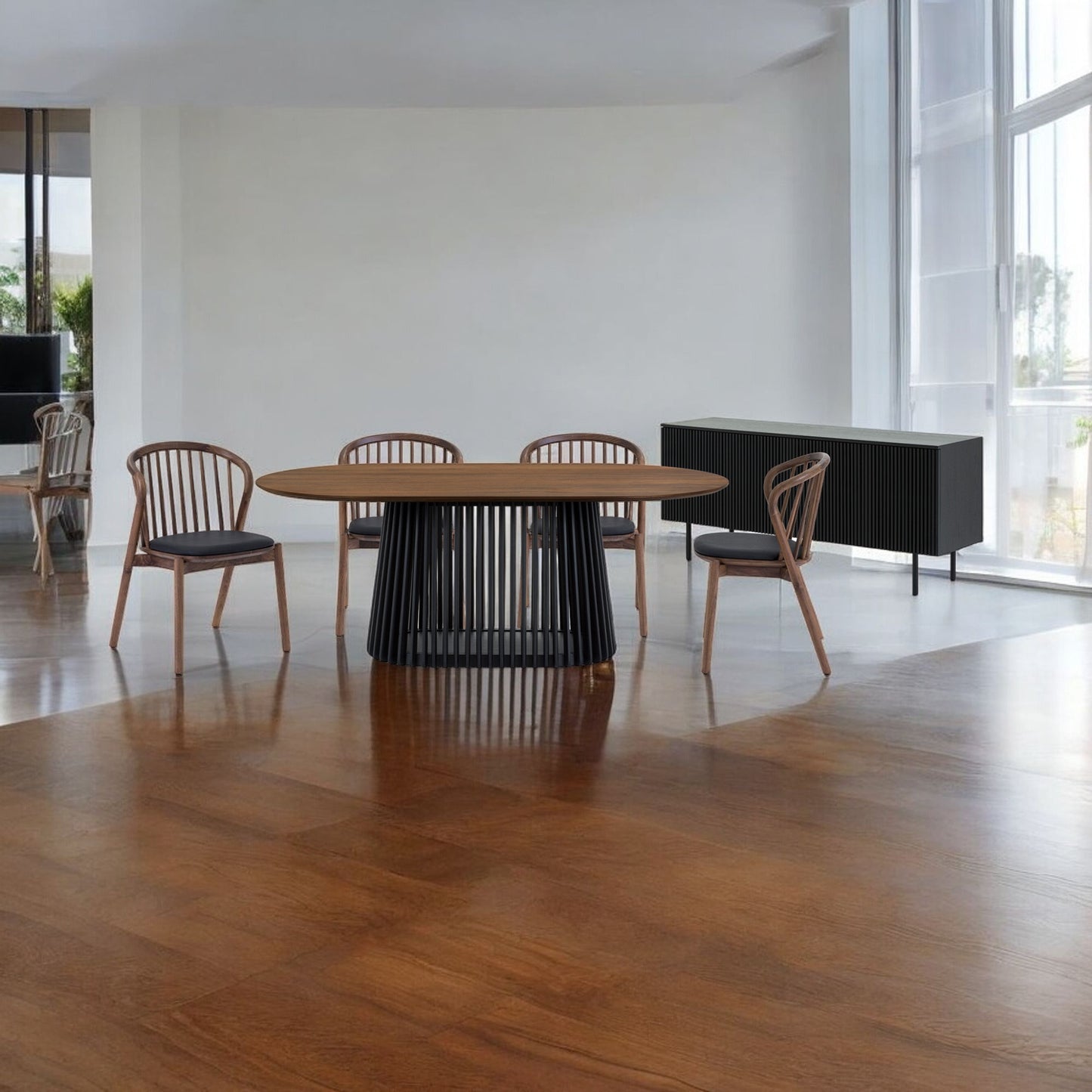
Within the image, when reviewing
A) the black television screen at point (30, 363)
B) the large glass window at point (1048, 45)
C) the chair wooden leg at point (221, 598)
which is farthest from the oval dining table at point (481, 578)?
the black television screen at point (30, 363)

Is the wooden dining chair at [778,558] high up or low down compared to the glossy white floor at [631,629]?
up

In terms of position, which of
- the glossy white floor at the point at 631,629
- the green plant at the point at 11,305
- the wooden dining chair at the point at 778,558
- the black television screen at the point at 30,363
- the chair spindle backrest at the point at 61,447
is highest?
the green plant at the point at 11,305

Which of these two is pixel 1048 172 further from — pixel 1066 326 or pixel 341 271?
pixel 341 271

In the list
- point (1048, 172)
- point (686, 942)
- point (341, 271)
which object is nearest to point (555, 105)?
point (341, 271)

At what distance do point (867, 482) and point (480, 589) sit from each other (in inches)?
101

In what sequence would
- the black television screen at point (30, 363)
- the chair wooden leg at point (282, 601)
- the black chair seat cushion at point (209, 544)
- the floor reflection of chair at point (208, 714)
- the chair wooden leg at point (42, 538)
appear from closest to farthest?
the floor reflection of chair at point (208, 714), the black chair seat cushion at point (209, 544), the chair wooden leg at point (282, 601), the chair wooden leg at point (42, 538), the black television screen at point (30, 363)

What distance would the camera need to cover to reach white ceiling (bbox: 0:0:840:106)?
6.91 m

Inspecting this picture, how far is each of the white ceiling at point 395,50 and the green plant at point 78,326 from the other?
122 centimetres

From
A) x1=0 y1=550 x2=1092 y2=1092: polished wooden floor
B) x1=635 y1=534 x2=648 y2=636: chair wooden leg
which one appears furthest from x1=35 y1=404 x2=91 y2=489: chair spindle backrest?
x1=635 y1=534 x2=648 y2=636: chair wooden leg

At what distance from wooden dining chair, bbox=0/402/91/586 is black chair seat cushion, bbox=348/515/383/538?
2.26 m

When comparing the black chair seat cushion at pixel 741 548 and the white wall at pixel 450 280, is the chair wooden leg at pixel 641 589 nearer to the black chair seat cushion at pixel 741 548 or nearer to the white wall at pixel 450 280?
the black chair seat cushion at pixel 741 548

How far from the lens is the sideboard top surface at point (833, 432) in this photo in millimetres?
6848

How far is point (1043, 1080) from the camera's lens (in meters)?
2.25

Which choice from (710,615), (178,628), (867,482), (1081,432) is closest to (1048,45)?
(1081,432)
